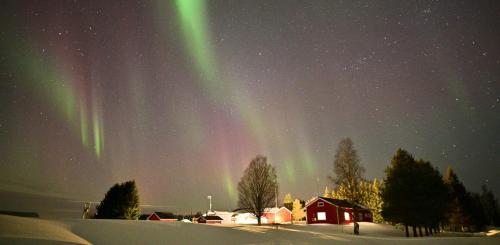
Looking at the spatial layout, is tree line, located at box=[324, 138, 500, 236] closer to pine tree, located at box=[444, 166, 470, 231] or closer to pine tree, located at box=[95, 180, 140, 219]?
pine tree, located at box=[444, 166, 470, 231]

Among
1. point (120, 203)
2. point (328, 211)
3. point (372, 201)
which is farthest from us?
point (372, 201)

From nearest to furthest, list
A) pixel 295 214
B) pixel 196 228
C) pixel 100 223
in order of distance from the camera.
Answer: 1. pixel 100 223
2. pixel 196 228
3. pixel 295 214

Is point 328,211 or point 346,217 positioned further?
point 346,217

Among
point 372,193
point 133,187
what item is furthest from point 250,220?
point 133,187

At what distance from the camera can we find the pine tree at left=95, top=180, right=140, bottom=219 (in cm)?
4775

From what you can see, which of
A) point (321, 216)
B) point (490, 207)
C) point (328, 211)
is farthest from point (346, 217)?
point (490, 207)

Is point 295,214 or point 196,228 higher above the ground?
point 196,228

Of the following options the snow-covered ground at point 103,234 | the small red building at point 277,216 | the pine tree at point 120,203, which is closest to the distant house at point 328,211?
the small red building at point 277,216

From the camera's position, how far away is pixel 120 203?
4809 cm

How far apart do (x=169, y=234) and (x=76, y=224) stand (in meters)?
5.86

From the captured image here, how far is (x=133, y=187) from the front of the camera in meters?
49.9

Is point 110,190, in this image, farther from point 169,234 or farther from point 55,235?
point 55,235

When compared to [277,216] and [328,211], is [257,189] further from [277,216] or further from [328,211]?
[277,216]

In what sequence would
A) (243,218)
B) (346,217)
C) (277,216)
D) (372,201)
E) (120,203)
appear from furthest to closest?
(277,216)
(243,218)
(372,201)
(346,217)
(120,203)
